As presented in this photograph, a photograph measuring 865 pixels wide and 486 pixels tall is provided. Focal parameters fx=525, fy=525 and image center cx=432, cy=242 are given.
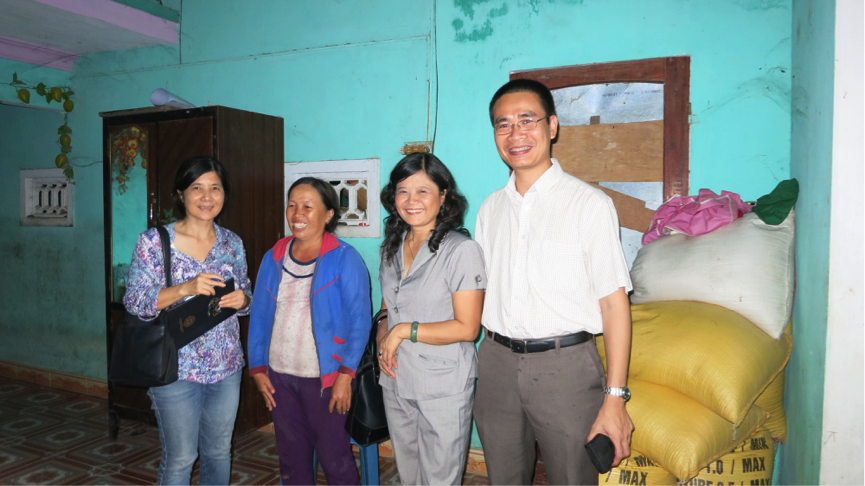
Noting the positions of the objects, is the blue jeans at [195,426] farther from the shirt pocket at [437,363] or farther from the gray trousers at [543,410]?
the gray trousers at [543,410]

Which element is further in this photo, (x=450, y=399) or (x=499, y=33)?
(x=499, y=33)

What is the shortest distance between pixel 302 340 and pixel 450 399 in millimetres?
732

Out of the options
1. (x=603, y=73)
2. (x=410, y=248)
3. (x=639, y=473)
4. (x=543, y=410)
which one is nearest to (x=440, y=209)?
(x=410, y=248)

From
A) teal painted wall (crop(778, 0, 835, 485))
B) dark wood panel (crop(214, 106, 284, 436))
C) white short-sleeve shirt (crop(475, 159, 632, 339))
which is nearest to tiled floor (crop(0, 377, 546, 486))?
dark wood panel (crop(214, 106, 284, 436))

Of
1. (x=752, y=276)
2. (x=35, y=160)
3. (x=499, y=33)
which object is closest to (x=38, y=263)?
(x=35, y=160)

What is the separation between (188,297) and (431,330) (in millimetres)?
978

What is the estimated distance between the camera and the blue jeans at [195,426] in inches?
78.0

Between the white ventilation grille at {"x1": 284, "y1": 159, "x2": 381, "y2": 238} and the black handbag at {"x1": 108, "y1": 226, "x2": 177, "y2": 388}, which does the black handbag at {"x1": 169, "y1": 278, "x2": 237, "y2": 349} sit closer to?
the black handbag at {"x1": 108, "y1": 226, "x2": 177, "y2": 388}

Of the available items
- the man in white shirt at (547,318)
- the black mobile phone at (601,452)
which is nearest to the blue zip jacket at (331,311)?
the man in white shirt at (547,318)

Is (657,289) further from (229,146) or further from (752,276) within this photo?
(229,146)

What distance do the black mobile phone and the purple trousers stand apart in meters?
1.05

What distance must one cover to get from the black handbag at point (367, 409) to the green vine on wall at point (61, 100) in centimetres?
370

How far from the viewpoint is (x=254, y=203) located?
3299 millimetres

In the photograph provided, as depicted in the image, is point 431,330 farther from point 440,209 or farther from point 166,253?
point 166,253
